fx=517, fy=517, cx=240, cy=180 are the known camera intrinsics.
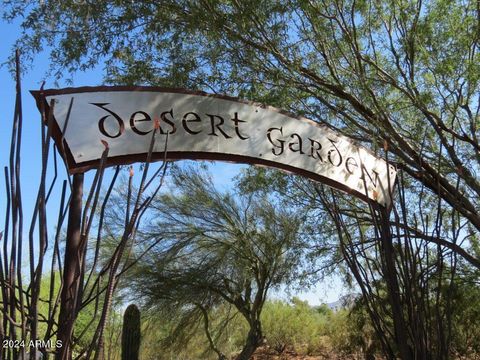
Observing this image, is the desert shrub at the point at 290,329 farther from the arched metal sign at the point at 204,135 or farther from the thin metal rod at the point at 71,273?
the thin metal rod at the point at 71,273

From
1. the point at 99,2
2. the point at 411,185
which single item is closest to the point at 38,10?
the point at 99,2

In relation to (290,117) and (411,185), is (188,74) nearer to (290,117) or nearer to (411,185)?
(290,117)

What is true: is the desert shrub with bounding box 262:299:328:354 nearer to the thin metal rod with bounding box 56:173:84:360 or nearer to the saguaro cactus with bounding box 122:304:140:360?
the saguaro cactus with bounding box 122:304:140:360

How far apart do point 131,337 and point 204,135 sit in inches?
101

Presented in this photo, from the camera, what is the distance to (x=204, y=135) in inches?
119

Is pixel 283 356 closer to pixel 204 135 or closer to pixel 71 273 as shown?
pixel 204 135

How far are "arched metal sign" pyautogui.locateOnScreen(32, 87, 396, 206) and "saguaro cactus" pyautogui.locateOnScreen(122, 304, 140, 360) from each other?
2.46m

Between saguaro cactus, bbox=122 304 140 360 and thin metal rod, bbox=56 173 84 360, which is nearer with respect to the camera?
thin metal rod, bbox=56 173 84 360

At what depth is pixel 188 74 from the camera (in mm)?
6613

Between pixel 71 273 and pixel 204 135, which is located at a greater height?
pixel 204 135

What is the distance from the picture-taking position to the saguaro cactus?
15.5ft

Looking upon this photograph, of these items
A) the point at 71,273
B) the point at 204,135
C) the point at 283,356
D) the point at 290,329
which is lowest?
the point at 71,273

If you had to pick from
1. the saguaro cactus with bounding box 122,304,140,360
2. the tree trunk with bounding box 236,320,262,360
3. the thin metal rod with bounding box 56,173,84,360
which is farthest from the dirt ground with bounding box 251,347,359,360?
the thin metal rod with bounding box 56,173,84,360

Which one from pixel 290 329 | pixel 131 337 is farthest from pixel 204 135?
pixel 290 329
